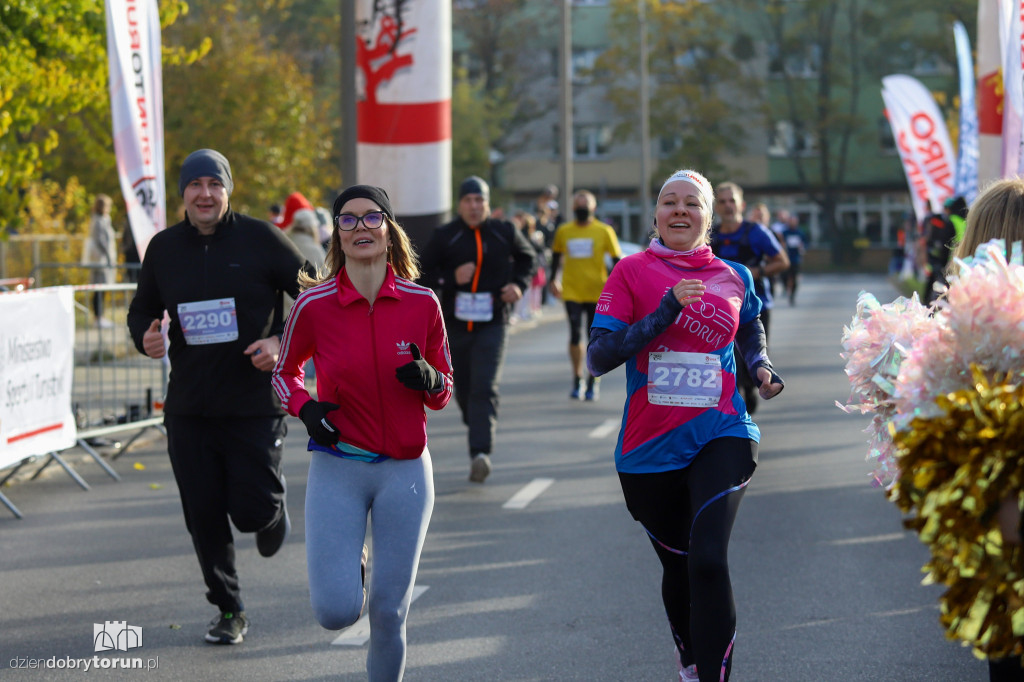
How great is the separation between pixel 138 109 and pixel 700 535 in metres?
7.28

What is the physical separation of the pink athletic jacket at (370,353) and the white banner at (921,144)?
49.6 feet

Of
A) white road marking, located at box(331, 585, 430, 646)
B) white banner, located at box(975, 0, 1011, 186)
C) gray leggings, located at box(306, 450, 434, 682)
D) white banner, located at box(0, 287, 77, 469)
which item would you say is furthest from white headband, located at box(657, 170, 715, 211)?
white banner, located at box(0, 287, 77, 469)

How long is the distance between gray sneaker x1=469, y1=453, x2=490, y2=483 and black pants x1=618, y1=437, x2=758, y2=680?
4.72 meters

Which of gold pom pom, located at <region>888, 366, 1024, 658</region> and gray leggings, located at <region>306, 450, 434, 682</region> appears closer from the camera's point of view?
gold pom pom, located at <region>888, 366, 1024, 658</region>

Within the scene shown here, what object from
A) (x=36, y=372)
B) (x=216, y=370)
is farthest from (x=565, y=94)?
(x=216, y=370)

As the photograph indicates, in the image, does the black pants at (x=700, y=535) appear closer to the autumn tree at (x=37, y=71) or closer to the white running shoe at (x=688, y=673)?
the white running shoe at (x=688, y=673)

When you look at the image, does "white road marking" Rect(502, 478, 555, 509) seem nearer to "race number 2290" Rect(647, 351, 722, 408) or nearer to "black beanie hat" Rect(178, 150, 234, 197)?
"black beanie hat" Rect(178, 150, 234, 197)

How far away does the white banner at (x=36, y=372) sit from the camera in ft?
28.2

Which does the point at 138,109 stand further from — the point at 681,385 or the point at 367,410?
the point at 681,385

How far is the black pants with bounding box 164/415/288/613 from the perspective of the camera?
18.5 feet

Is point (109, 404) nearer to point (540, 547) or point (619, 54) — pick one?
point (540, 547)

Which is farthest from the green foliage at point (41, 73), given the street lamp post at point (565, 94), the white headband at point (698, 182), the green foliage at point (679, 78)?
the green foliage at point (679, 78)

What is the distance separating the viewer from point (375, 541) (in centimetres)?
438

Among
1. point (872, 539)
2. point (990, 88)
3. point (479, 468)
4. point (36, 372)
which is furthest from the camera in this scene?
point (990, 88)
